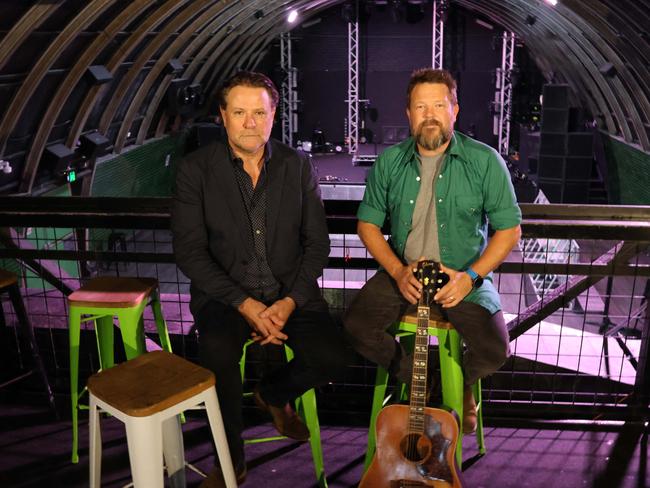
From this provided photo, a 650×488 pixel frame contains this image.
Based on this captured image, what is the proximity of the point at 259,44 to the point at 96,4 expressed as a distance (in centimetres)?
1107

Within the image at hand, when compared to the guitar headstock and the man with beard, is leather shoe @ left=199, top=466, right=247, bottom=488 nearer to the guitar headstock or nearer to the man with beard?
the man with beard

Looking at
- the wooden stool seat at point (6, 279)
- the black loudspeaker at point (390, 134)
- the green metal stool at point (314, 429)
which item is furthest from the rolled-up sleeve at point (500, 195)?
the black loudspeaker at point (390, 134)

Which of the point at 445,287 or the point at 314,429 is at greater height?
the point at 445,287

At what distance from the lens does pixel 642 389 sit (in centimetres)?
341

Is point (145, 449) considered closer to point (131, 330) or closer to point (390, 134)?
point (131, 330)

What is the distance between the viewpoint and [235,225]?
2.91 metres

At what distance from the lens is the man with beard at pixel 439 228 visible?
2.75m

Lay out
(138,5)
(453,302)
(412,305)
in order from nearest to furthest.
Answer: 1. (453,302)
2. (412,305)
3. (138,5)

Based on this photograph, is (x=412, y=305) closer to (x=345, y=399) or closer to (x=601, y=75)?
(x=345, y=399)

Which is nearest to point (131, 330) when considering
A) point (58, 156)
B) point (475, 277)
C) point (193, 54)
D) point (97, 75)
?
point (475, 277)

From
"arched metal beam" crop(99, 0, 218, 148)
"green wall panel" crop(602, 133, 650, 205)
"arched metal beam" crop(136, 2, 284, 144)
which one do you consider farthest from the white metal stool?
"arched metal beam" crop(136, 2, 284, 144)

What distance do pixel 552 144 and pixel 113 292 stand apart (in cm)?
1143

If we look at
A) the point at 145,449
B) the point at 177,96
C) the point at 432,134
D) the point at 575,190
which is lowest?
the point at 575,190

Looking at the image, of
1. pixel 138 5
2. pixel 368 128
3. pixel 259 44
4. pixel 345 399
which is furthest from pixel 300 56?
pixel 345 399
